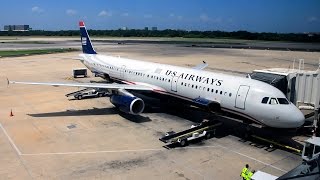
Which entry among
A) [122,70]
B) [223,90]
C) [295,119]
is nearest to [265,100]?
[295,119]

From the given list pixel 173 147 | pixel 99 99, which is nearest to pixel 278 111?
pixel 173 147

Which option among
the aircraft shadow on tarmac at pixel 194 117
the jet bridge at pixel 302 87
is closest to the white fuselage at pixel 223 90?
the aircraft shadow on tarmac at pixel 194 117

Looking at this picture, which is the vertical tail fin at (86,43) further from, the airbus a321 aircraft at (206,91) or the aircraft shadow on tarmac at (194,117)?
the aircraft shadow on tarmac at (194,117)

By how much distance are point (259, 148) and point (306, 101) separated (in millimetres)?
5017

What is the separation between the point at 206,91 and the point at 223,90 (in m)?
1.41

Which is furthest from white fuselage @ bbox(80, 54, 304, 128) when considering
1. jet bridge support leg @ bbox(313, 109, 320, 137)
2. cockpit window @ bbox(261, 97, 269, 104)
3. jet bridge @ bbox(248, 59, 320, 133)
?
jet bridge @ bbox(248, 59, 320, 133)

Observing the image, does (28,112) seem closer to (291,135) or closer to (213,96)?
(213,96)

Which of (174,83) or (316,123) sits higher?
(174,83)

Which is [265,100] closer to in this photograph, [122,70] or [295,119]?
[295,119]

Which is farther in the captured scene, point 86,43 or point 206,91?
point 86,43

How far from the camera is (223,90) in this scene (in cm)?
2089

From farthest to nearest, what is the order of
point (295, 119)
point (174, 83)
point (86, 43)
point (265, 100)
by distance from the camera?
point (86, 43), point (174, 83), point (265, 100), point (295, 119)

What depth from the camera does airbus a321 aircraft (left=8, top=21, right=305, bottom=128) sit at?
1870 centimetres

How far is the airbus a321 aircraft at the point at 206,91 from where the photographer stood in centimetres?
1870
